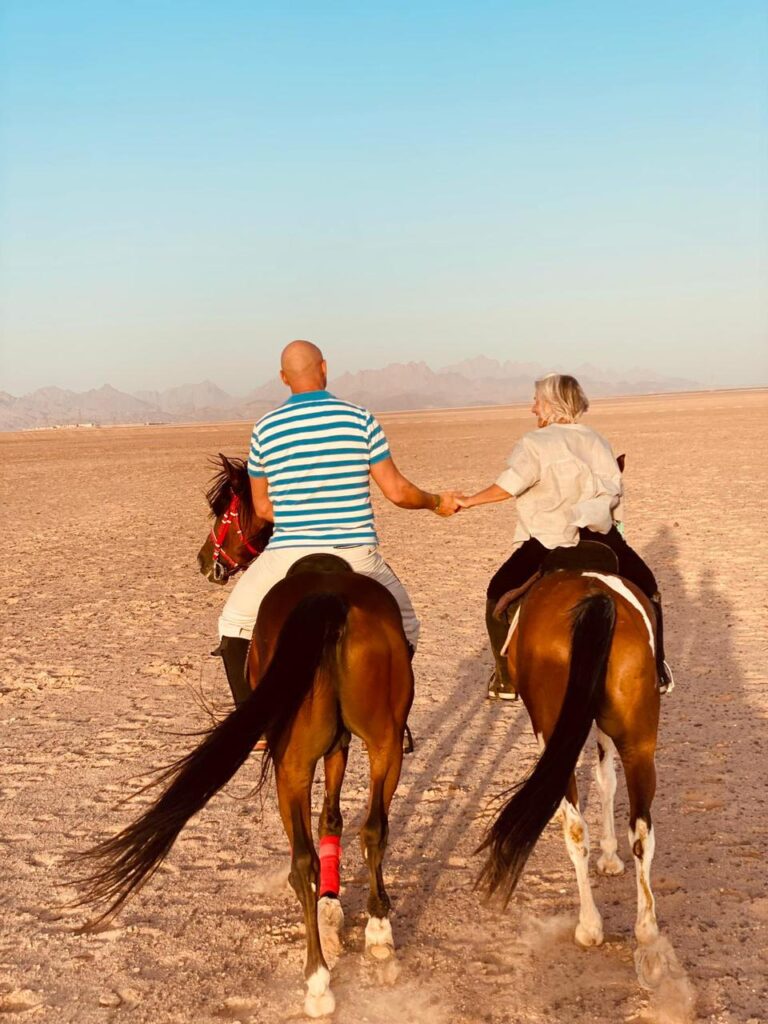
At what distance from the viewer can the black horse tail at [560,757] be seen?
Result: 3949 millimetres

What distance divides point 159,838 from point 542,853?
2.36 m

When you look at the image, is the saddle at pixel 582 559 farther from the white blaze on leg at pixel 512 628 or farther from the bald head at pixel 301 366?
the bald head at pixel 301 366

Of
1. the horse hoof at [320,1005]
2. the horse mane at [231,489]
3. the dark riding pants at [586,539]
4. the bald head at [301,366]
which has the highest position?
the bald head at [301,366]

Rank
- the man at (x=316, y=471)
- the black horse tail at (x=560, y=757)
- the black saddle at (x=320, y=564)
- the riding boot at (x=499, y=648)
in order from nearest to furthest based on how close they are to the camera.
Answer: the black horse tail at (x=560, y=757) → the black saddle at (x=320, y=564) → the man at (x=316, y=471) → the riding boot at (x=499, y=648)

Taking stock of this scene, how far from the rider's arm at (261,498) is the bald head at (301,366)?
497 mm

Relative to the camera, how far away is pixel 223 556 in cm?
620

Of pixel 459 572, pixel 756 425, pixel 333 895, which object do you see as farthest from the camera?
pixel 756 425

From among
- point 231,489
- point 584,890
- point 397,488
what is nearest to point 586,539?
point 397,488

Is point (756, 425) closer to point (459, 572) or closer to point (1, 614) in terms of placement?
point (459, 572)

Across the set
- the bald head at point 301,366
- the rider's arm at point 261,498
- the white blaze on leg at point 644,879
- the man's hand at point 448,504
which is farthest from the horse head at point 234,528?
the white blaze on leg at point 644,879

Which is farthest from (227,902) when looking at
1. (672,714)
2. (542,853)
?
(672,714)

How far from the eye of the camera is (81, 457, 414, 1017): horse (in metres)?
3.85

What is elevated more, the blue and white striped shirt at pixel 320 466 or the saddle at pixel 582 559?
the blue and white striped shirt at pixel 320 466

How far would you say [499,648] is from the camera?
533 centimetres
